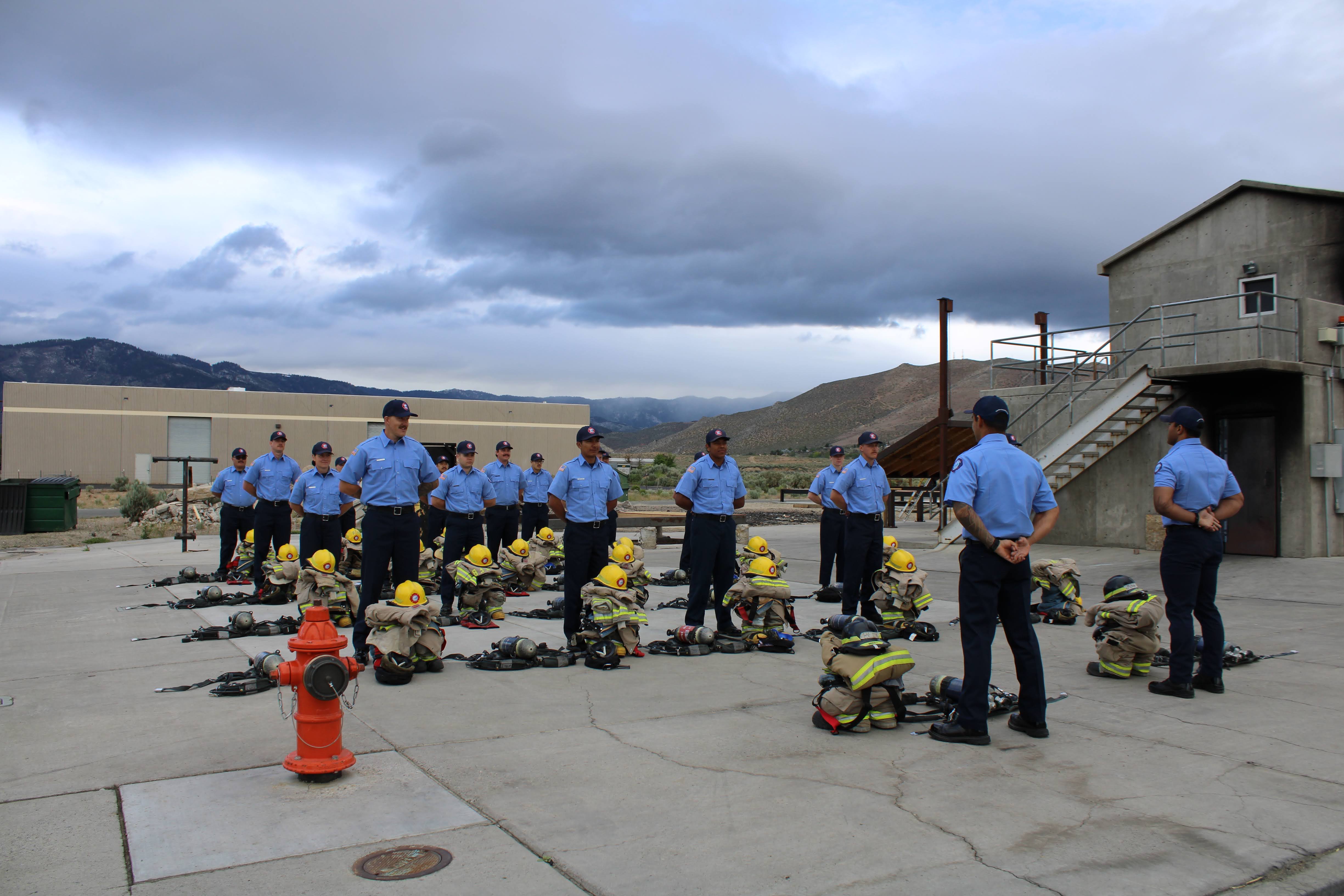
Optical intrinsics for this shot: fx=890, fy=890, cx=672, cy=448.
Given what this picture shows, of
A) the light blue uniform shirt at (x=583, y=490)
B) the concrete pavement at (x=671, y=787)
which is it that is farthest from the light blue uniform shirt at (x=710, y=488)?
the concrete pavement at (x=671, y=787)

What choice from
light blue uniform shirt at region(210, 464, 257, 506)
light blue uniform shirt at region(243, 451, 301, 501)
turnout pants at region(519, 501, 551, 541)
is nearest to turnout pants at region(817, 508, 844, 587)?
turnout pants at region(519, 501, 551, 541)

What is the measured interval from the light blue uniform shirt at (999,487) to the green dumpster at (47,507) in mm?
27773

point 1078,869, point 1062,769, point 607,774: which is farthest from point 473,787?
point 1062,769

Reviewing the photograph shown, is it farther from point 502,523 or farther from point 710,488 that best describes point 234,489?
point 710,488

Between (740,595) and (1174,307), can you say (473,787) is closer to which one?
(740,595)

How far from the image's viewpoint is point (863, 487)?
9.86 metres

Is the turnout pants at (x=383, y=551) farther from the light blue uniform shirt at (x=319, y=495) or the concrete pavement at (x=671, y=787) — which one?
the light blue uniform shirt at (x=319, y=495)

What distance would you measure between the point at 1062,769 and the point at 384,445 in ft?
18.8

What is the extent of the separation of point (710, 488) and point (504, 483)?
5058 mm

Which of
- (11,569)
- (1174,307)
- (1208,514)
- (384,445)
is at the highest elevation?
(1174,307)

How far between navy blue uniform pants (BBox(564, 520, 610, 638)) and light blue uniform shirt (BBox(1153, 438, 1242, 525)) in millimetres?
4673

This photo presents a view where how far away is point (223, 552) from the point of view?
43.6 ft

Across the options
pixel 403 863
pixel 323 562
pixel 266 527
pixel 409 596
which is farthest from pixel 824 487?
pixel 403 863

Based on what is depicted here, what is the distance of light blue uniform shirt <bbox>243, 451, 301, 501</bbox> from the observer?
12.1 metres
